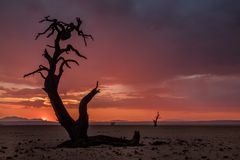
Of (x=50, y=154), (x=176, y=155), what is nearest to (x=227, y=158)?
(x=176, y=155)

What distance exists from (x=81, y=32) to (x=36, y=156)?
1214cm

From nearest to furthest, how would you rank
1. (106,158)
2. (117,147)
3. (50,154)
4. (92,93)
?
(106,158), (50,154), (117,147), (92,93)

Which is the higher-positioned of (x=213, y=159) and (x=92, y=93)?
(x=92, y=93)

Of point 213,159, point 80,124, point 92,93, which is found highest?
point 92,93

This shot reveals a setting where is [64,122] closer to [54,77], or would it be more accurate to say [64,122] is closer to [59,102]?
[59,102]

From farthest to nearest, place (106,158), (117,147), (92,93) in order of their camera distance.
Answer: (92,93) < (117,147) < (106,158)

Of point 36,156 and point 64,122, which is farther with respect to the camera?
point 64,122

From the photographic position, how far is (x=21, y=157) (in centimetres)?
2383

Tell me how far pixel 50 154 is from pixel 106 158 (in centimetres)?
390

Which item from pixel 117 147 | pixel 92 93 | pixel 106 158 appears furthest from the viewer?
pixel 92 93

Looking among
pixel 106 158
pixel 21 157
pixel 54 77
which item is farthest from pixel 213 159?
pixel 54 77

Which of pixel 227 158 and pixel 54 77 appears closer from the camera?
pixel 227 158

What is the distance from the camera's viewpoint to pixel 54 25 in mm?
31156

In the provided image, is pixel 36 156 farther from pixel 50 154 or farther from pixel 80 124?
pixel 80 124
